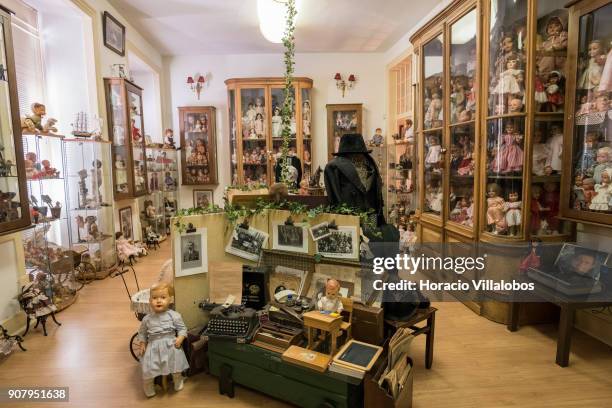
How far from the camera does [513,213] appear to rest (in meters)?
2.82

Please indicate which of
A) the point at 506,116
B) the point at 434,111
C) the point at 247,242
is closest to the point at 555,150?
the point at 506,116

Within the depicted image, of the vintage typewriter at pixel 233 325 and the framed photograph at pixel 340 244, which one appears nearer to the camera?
the vintage typewriter at pixel 233 325

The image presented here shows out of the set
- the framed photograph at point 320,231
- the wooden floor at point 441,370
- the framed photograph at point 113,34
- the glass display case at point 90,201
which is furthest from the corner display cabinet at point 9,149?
the framed photograph at point 320,231

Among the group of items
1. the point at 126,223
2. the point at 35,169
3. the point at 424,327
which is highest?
the point at 35,169

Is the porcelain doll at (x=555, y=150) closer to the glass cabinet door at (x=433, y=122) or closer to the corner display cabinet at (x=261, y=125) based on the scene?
the glass cabinet door at (x=433, y=122)

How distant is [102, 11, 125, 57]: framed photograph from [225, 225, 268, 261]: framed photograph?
3.52 meters

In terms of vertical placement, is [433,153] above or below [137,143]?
below

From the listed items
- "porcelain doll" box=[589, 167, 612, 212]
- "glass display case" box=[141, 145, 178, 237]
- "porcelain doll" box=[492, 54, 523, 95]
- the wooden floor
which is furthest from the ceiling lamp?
"glass display case" box=[141, 145, 178, 237]

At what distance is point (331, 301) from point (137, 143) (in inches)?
161

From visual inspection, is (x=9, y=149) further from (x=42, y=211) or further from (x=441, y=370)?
(x=441, y=370)

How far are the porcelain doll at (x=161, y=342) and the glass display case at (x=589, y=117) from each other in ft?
9.20

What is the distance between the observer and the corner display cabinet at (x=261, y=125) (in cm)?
619

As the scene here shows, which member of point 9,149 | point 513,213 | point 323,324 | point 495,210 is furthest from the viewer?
point 495,210

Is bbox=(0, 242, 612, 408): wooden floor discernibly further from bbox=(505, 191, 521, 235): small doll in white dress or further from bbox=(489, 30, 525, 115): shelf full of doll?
bbox=(489, 30, 525, 115): shelf full of doll
